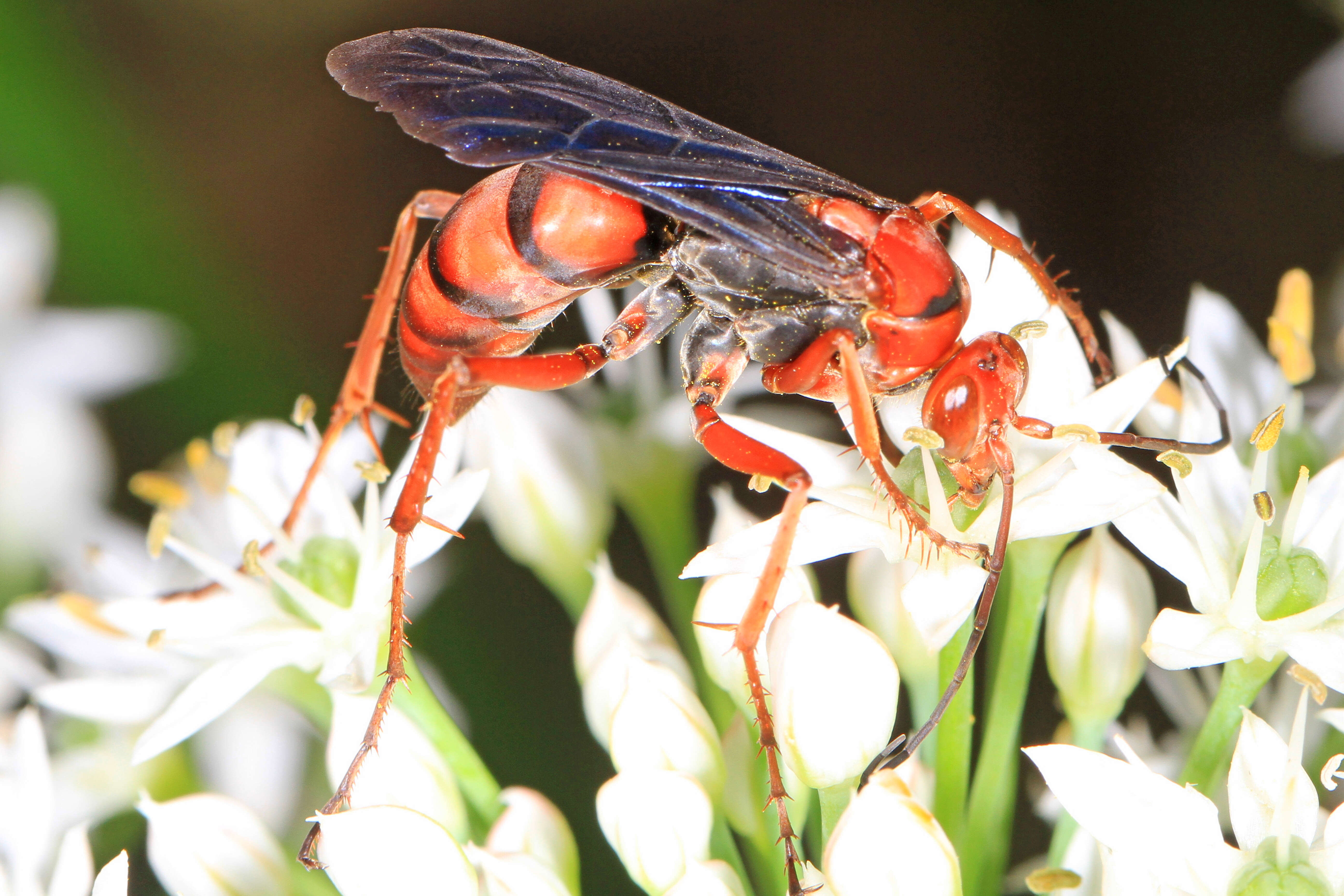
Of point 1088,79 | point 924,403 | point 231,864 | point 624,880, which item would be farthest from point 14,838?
point 1088,79

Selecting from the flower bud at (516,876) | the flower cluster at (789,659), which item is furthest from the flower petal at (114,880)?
the flower bud at (516,876)

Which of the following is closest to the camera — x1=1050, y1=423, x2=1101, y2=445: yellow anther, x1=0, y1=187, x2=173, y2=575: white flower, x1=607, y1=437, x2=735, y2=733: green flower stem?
x1=1050, y1=423, x2=1101, y2=445: yellow anther

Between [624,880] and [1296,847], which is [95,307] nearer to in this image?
[624,880]

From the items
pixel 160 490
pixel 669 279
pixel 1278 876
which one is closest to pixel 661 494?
pixel 669 279

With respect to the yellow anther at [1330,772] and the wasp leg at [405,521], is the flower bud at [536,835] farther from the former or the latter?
the yellow anther at [1330,772]

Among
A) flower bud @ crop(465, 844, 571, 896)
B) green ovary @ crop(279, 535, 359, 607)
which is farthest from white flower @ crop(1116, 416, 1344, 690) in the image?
green ovary @ crop(279, 535, 359, 607)

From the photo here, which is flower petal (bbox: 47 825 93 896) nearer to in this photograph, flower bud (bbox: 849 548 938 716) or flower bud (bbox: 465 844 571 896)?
flower bud (bbox: 465 844 571 896)
